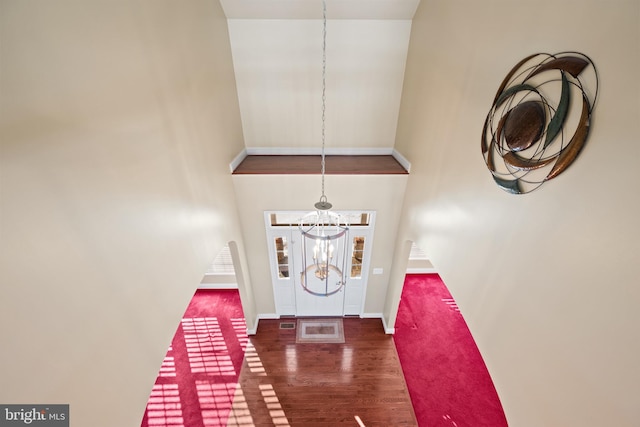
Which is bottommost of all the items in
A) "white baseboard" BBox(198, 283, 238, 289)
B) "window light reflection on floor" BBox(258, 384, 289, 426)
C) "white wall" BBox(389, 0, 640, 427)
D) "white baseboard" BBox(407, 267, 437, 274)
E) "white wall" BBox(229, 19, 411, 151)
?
"window light reflection on floor" BBox(258, 384, 289, 426)

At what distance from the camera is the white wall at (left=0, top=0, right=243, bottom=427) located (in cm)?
111

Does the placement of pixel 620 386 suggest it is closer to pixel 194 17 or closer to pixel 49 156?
pixel 49 156

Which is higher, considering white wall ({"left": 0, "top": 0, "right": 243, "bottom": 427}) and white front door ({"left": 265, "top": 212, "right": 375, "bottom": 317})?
white wall ({"left": 0, "top": 0, "right": 243, "bottom": 427})

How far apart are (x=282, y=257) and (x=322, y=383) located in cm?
210

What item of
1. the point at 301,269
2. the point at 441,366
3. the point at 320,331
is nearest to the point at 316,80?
the point at 301,269

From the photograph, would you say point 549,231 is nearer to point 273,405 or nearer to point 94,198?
point 94,198

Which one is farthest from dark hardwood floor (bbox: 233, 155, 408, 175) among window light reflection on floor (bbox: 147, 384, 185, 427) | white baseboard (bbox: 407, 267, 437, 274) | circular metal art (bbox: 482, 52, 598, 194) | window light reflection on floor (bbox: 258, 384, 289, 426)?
window light reflection on floor (bbox: 147, 384, 185, 427)

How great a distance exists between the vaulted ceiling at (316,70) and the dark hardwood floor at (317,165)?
0.71 ft

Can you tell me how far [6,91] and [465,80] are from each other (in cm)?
299

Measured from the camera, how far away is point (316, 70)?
4066 millimetres

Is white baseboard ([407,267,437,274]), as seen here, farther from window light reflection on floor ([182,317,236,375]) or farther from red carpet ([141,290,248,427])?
window light reflection on floor ([182,317,236,375])

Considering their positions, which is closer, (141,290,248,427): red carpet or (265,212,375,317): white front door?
Answer: (141,290,248,427): red carpet

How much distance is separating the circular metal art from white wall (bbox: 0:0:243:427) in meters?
2.52

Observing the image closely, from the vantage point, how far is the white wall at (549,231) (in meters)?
1.14
